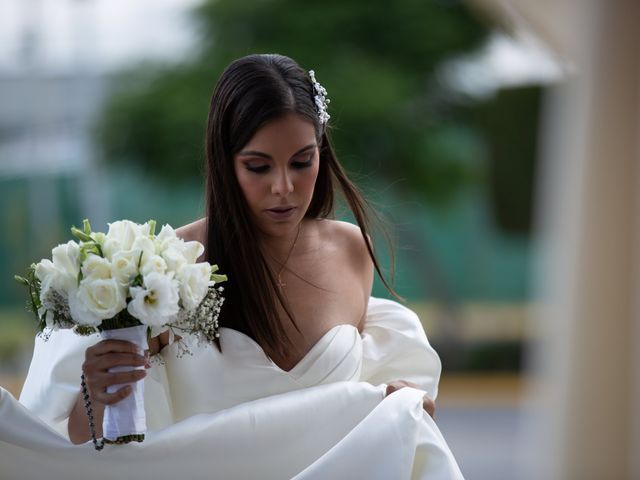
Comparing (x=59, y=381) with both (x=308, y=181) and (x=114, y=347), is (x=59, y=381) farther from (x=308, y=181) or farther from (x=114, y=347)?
(x=308, y=181)

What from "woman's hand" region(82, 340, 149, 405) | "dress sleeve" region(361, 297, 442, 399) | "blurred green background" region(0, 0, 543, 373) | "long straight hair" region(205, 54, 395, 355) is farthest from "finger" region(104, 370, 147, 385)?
"blurred green background" region(0, 0, 543, 373)

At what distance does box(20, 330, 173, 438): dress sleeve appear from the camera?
281 centimetres

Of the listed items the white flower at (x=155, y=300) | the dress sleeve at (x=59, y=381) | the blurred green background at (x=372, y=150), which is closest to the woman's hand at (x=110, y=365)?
the white flower at (x=155, y=300)

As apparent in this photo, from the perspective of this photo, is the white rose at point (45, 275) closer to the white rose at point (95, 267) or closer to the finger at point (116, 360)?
the white rose at point (95, 267)

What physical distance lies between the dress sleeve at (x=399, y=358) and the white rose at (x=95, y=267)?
2.80 ft

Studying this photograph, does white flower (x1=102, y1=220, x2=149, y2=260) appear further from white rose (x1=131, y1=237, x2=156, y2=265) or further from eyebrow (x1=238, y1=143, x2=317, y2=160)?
eyebrow (x1=238, y1=143, x2=317, y2=160)

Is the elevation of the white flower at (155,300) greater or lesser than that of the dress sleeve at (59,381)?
greater

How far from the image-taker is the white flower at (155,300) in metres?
2.40

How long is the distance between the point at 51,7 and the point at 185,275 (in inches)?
503

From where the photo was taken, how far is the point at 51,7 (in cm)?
1448

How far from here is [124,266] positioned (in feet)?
8.04

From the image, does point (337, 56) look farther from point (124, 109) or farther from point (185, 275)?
point (185, 275)

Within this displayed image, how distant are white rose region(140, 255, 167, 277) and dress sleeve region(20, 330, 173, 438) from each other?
0.41 metres

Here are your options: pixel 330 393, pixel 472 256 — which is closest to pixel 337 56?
pixel 472 256
